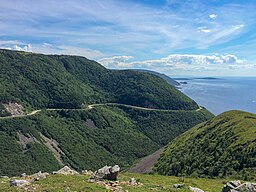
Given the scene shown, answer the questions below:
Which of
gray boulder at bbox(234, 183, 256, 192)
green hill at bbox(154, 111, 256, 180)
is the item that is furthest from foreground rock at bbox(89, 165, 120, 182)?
green hill at bbox(154, 111, 256, 180)

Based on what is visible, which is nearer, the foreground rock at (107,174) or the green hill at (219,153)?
the foreground rock at (107,174)

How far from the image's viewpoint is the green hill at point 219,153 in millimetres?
66812

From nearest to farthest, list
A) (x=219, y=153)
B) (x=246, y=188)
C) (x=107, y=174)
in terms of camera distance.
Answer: (x=246, y=188) < (x=107, y=174) < (x=219, y=153)

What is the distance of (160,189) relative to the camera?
101 ft

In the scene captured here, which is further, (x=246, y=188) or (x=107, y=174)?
(x=107, y=174)

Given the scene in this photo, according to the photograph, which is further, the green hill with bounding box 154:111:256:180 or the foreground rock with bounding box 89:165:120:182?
the green hill with bounding box 154:111:256:180

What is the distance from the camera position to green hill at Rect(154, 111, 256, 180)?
6681cm

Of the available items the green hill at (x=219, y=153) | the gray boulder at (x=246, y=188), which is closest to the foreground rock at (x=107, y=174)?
the gray boulder at (x=246, y=188)

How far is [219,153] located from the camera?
78.4 metres

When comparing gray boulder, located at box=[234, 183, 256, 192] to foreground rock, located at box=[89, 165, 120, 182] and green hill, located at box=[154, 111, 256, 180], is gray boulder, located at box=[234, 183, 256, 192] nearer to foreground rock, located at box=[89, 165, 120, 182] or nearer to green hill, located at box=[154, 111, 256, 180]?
foreground rock, located at box=[89, 165, 120, 182]

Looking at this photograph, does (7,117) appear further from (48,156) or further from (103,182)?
(103,182)

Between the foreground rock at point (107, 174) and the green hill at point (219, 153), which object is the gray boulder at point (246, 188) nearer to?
the foreground rock at point (107, 174)

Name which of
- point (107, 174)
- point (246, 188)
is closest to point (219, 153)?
A: point (107, 174)

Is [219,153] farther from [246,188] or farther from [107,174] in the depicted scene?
[246,188]
